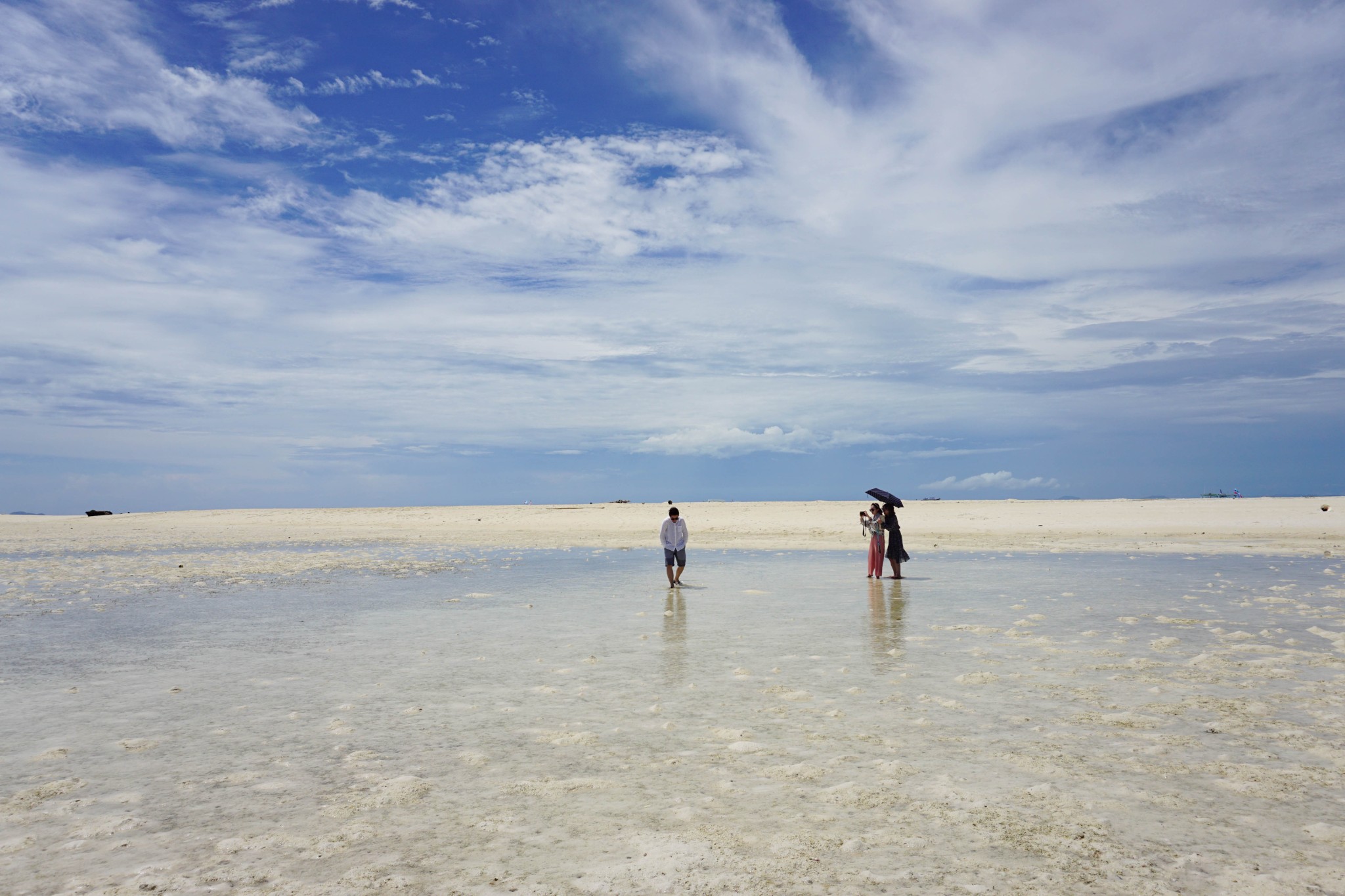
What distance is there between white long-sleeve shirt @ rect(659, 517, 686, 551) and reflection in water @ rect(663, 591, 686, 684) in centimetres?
205

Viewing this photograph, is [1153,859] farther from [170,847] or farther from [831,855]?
[170,847]

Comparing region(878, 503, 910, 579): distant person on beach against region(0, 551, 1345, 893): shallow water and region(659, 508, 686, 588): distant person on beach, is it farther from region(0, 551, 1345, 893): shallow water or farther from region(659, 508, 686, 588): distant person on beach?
region(0, 551, 1345, 893): shallow water

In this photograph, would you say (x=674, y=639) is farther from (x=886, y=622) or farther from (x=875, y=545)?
(x=875, y=545)

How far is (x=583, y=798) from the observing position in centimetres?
620

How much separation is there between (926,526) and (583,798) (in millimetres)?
41335

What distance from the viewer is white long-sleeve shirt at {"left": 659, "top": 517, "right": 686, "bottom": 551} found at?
69.1ft

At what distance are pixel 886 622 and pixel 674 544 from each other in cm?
749

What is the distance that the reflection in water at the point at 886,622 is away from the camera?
11.8 m

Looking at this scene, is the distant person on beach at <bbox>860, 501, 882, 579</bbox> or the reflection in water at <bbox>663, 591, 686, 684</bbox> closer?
the reflection in water at <bbox>663, 591, 686, 684</bbox>

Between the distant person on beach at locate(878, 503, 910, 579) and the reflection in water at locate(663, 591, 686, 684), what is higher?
the distant person on beach at locate(878, 503, 910, 579)

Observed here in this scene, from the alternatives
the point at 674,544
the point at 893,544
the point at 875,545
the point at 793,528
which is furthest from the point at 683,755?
the point at 793,528

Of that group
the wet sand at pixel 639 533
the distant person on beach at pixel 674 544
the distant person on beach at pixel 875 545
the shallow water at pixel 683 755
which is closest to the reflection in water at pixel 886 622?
the shallow water at pixel 683 755

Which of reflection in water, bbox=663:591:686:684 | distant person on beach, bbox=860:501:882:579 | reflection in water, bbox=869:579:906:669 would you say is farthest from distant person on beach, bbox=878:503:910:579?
reflection in water, bbox=663:591:686:684

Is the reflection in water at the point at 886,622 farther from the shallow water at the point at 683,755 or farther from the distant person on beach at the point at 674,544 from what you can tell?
the distant person on beach at the point at 674,544
